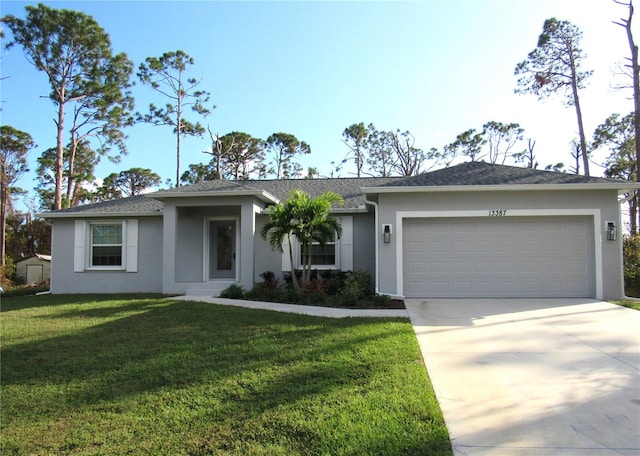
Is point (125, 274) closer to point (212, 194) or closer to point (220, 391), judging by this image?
point (212, 194)

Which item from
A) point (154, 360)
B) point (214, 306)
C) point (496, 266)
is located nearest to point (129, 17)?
point (214, 306)

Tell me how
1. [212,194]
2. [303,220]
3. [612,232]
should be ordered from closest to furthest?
1. [612,232]
2. [303,220]
3. [212,194]

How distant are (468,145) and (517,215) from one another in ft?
91.5

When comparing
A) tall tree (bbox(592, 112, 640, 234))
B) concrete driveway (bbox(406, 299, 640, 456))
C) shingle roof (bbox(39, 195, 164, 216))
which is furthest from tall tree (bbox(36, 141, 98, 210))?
tall tree (bbox(592, 112, 640, 234))

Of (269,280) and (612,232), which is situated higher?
(612,232)

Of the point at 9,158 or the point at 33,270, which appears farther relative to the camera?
the point at 9,158

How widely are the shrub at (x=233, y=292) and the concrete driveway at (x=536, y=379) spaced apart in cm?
507

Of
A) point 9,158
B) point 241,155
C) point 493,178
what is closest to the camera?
point 493,178

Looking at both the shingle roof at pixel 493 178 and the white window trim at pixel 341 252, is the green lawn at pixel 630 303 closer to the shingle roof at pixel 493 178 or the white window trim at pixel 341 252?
the shingle roof at pixel 493 178

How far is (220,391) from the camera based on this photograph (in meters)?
3.84

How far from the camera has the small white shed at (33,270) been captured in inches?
859

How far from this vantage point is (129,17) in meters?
9.45

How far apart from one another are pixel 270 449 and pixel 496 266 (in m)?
8.56

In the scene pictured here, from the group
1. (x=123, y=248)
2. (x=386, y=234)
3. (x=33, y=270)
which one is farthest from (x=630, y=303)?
(x=33, y=270)
